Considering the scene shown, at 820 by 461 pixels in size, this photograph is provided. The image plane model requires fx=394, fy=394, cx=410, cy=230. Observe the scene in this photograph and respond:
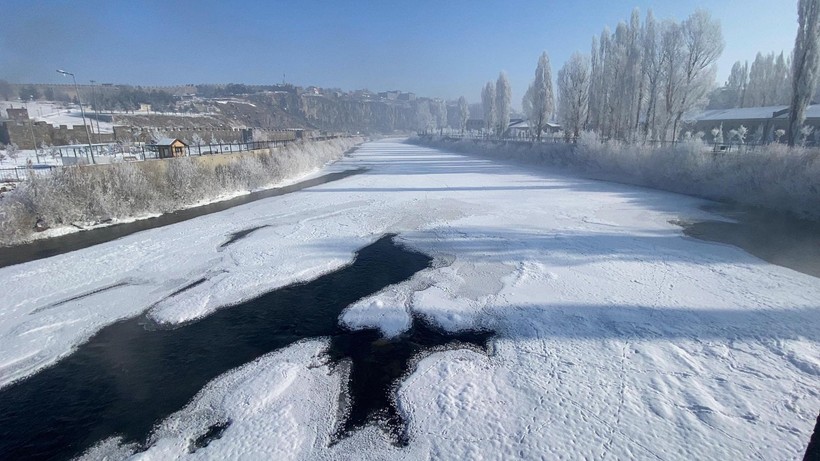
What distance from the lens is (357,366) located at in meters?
6.92

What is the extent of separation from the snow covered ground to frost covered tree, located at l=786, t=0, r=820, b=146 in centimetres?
1145

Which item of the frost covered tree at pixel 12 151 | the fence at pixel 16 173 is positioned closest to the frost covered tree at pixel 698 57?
the fence at pixel 16 173

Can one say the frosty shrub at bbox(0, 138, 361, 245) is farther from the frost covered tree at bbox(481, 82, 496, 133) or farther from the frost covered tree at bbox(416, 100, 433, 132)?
the frost covered tree at bbox(416, 100, 433, 132)

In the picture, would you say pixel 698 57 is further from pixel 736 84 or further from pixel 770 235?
pixel 736 84

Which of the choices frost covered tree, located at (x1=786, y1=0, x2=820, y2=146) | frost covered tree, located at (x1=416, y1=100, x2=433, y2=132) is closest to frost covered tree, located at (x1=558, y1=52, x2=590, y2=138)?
frost covered tree, located at (x1=786, y1=0, x2=820, y2=146)

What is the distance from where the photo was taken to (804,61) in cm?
2019

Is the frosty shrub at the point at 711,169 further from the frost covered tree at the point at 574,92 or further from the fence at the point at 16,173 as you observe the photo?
the fence at the point at 16,173

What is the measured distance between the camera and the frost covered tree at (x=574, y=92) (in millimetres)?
40625

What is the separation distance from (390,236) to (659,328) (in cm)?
951

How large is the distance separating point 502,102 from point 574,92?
24.5m

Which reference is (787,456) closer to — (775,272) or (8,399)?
(775,272)

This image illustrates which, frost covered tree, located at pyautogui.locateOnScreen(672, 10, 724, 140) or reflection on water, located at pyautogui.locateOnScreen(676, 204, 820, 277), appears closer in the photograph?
reflection on water, located at pyautogui.locateOnScreen(676, 204, 820, 277)

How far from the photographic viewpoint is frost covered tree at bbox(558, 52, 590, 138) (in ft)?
133

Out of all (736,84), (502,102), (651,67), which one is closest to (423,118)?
(502,102)
